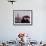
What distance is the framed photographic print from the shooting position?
5133 mm

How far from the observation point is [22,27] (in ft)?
16.9

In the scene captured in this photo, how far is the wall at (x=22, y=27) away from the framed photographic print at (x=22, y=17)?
118 millimetres

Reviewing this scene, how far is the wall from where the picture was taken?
511 cm

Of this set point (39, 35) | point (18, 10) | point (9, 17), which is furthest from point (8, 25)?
point (39, 35)

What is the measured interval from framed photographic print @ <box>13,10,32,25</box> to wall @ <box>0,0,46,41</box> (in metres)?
0.12

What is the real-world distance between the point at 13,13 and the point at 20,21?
42 cm

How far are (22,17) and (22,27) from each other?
0.39m

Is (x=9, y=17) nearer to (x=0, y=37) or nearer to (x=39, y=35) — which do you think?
(x=0, y=37)

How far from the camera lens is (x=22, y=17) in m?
5.16

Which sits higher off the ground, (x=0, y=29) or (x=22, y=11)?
(x=22, y=11)

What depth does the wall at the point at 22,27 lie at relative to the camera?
5.11 metres

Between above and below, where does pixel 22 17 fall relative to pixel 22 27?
above

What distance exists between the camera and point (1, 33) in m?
5.14

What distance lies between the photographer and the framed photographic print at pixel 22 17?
5.13m
